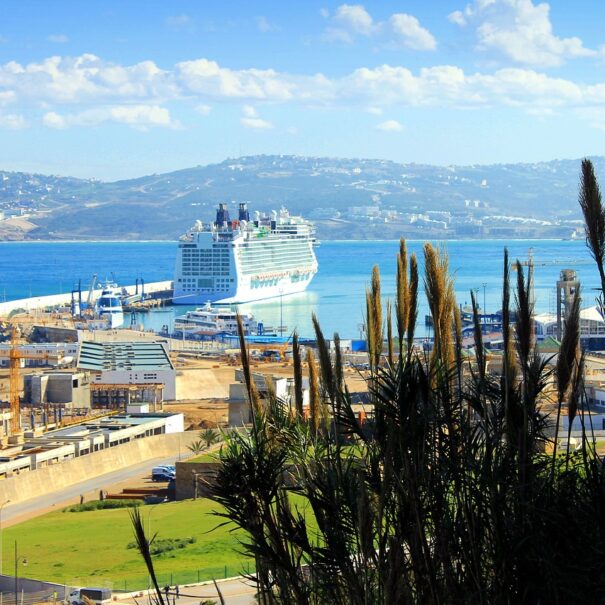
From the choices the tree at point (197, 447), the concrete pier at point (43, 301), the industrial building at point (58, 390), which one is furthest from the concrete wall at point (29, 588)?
the concrete pier at point (43, 301)

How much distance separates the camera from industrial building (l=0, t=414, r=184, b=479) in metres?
15.4

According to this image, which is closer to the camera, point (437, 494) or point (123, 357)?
point (437, 494)

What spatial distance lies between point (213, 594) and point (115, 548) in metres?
3.37

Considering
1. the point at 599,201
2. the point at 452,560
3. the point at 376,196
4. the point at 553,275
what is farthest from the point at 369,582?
the point at 376,196

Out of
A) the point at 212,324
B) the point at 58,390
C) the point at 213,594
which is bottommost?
the point at 212,324

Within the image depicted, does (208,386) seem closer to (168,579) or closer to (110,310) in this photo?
(168,579)

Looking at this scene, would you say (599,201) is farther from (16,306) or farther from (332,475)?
(16,306)

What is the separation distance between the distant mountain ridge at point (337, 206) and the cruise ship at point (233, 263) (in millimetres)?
64413

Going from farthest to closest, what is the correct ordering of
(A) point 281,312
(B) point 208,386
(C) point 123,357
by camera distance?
(A) point 281,312, (B) point 208,386, (C) point 123,357

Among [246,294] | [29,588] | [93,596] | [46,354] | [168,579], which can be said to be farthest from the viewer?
[246,294]

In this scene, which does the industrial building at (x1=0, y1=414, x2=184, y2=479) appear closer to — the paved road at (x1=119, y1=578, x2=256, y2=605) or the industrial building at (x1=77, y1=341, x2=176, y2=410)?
the industrial building at (x1=77, y1=341, x2=176, y2=410)

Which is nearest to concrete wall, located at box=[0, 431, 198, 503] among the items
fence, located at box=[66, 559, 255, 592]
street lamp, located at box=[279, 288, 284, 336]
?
fence, located at box=[66, 559, 255, 592]

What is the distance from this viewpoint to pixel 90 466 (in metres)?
16.2

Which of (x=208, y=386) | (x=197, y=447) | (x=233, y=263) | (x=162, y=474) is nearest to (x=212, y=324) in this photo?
(x=233, y=263)
